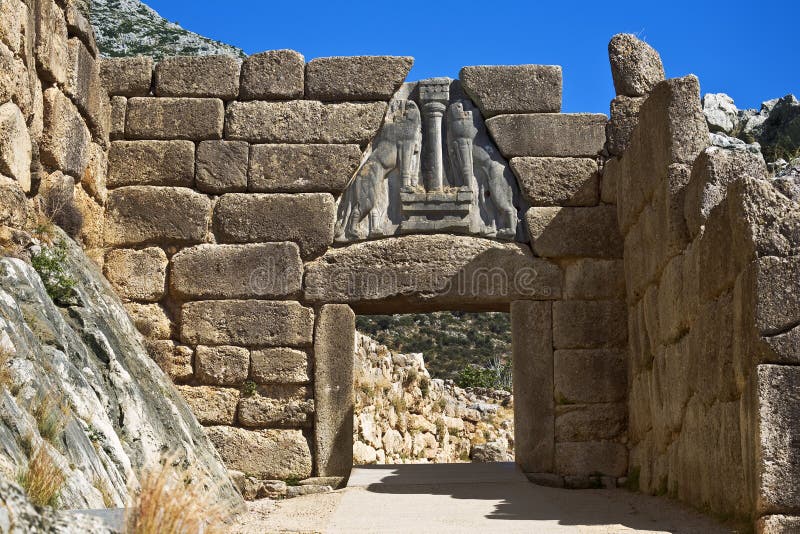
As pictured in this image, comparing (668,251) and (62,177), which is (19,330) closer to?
(62,177)

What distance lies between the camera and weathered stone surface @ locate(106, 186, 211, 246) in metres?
8.68

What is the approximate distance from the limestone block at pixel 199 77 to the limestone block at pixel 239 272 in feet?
4.38

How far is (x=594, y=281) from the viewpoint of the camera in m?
8.64

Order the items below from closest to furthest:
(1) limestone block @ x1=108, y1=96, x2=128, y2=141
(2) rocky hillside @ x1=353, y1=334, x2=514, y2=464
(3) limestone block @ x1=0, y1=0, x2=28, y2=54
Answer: (3) limestone block @ x1=0, y1=0, x2=28, y2=54 < (1) limestone block @ x1=108, y1=96, x2=128, y2=141 < (2) rocky hillside @ x1=353, y1=334, x2=514, y2=464

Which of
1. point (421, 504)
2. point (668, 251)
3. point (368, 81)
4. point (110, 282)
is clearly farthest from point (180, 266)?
point (668, 251)

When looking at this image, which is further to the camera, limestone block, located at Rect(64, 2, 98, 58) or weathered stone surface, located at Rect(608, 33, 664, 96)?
weathered stone surface, located at Rect(608, 33, 664, 96)

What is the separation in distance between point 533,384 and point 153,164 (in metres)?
3.58

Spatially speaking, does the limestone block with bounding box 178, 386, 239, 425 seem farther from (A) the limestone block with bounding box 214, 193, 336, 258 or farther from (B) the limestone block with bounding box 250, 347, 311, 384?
(A) the limestone block with bounding box 214, 193, 336, 258

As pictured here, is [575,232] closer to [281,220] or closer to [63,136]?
[281,220]

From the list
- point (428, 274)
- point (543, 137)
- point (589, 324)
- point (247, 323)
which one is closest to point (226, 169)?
point (247, 323)

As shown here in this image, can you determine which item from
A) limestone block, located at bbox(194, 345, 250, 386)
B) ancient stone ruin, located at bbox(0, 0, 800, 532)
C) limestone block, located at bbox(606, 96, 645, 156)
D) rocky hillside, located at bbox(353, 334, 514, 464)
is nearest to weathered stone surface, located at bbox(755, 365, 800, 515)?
ancient stone ruin, located at bbox(0, 0, 800, 532)

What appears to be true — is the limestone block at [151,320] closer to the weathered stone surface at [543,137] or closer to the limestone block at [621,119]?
the weathered stone surface at [543,137]

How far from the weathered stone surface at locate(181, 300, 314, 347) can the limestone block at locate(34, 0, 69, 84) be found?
210cm

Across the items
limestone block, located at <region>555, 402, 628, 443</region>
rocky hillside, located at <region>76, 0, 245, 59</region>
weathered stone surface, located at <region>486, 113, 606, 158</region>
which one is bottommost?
limestone block, located at <region>555, 402, 628, 443</region>
